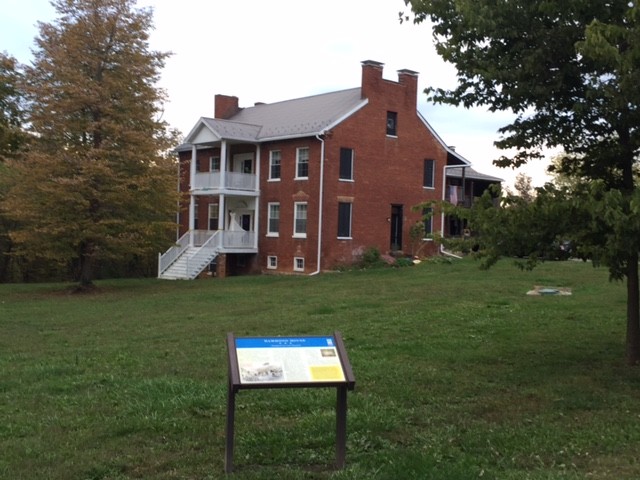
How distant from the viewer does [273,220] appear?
33625 mm

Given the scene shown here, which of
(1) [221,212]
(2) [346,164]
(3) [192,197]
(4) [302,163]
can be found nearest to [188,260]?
(1) [221,212]

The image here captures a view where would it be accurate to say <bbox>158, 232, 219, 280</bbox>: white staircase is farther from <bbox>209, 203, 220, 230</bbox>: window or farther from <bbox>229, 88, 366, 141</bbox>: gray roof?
<bbox>229, 88, 366, 141</bbox>: gray roof

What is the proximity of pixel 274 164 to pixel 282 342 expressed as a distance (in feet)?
93.6

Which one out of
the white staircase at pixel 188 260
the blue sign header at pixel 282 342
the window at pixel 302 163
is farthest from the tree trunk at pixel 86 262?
the blue sign header at pixel 282 342

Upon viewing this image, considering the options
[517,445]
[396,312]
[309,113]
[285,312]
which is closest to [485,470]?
[517,445]

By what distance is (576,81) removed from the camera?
847 centimetres

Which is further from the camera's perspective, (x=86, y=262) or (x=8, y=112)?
(x=8, y=112)

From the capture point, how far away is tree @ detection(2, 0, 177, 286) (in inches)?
931

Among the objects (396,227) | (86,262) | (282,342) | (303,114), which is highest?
(303,114)

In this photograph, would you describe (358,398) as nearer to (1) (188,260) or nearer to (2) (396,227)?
(1) (188,260)

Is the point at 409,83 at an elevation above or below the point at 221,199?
above

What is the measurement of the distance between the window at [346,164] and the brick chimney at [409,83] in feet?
14.6

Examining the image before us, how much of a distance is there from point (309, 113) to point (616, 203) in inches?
1114

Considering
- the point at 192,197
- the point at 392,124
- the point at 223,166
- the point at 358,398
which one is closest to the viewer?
the point at 358,398
